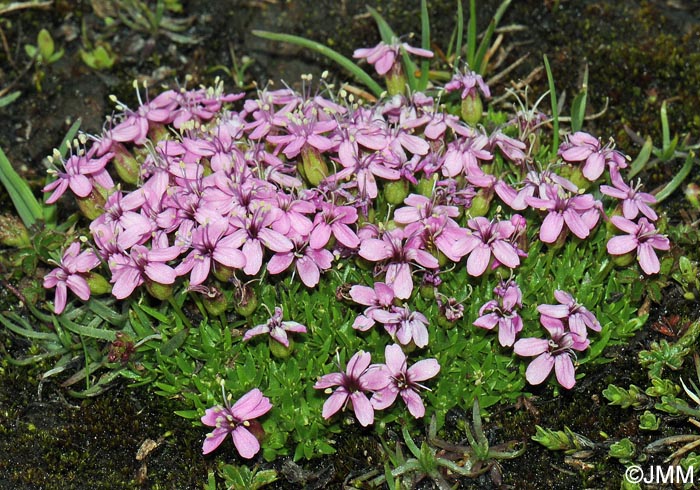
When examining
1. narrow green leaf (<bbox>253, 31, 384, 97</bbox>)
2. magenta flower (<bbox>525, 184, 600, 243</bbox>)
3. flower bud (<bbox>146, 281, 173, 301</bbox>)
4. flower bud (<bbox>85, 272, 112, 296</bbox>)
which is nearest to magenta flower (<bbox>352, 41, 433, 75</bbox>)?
narrow green leaf (<bbox>253, 31, 384, 97</bbox>)

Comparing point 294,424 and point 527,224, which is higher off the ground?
point 527,224

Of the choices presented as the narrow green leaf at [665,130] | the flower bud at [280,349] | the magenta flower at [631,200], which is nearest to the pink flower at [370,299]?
the flower bud at [280,349]

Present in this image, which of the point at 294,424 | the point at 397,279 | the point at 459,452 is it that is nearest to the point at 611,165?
the point at 397,279

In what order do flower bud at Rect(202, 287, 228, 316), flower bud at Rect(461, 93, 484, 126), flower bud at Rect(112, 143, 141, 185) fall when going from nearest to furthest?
flower bud at Rect(202, 287, 228, 316) < flower bud at Rect(112, 143, 141, 185) < flower bud at Rect(461, 93, 484, 126)

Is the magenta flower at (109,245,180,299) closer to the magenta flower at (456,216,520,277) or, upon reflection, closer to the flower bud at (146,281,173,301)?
the flower bud at (146,281,173,301)

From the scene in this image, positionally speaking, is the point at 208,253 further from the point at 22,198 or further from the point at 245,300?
the point at 22,198

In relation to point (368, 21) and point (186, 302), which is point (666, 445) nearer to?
point (186, 302)
